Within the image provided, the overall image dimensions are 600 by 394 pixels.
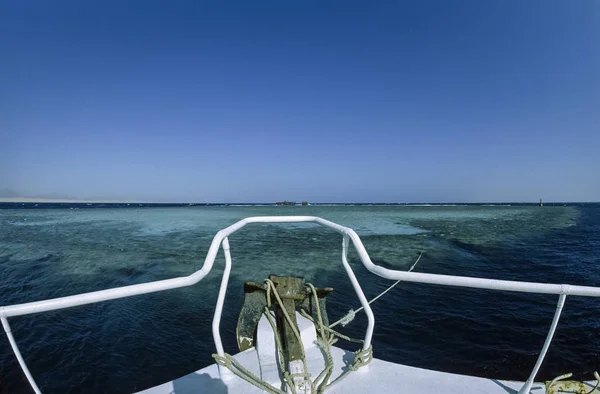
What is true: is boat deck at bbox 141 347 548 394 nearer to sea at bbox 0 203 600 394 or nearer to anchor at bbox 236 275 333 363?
anchor at bbox 236 275 333 363

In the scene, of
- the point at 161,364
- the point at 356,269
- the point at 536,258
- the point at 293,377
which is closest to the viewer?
the point at 293,377

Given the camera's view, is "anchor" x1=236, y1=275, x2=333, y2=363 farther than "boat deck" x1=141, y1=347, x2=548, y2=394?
Yes

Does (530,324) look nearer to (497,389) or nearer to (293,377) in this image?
(497,389)

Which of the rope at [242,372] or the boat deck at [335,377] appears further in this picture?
the boat deck at [335,377]

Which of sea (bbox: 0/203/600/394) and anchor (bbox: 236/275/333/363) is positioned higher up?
anchor (bbox: 236/275/333/363)

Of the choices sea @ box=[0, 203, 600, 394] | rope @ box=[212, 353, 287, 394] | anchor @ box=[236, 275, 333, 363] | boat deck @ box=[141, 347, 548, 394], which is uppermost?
anchor @ box=[236, 275, 333, 363]

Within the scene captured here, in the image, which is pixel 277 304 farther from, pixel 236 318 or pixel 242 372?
pixel 236 318

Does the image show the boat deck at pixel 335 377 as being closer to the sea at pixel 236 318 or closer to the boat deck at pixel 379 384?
the boat deck at pixel 379 384

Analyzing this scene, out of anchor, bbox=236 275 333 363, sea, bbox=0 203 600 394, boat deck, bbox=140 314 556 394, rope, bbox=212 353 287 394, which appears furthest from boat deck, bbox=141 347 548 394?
sea, bbox=0 203 600 394

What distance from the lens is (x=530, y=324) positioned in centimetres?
590

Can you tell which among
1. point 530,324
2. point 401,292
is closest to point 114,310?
point 401,292

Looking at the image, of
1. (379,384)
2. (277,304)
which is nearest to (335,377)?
(379,384)

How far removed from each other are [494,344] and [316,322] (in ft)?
15.1

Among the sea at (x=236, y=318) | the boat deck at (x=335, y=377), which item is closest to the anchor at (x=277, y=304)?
the boat deck at (x=335, y=377)
